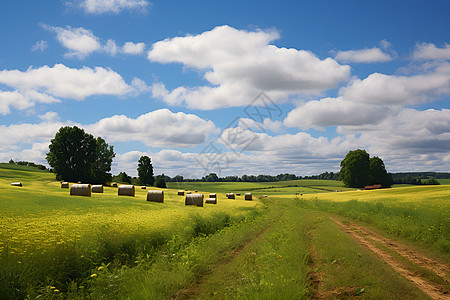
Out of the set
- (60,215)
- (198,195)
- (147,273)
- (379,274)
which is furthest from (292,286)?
(198,195)

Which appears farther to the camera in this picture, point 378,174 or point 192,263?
point 378,174

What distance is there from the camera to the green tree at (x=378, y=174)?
95.0 meters

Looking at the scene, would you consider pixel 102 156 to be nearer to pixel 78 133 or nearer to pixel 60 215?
pixel 78 133

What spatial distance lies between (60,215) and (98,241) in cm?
463

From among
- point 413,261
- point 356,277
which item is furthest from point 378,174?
point 356,277

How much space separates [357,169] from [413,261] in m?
86.9

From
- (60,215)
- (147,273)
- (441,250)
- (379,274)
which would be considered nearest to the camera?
(379,274)

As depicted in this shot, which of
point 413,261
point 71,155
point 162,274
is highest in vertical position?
point 71,155

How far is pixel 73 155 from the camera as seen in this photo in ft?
241

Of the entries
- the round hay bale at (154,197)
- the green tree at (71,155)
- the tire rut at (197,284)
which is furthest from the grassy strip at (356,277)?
the green tree at (71,155)

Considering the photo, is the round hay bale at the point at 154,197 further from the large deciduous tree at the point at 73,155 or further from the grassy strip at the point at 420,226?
the large deciduous tree at the point at 73,155

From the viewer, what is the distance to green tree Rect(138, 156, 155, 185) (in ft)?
320

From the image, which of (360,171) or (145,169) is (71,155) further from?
(360,171)

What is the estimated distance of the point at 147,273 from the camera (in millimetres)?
9664
